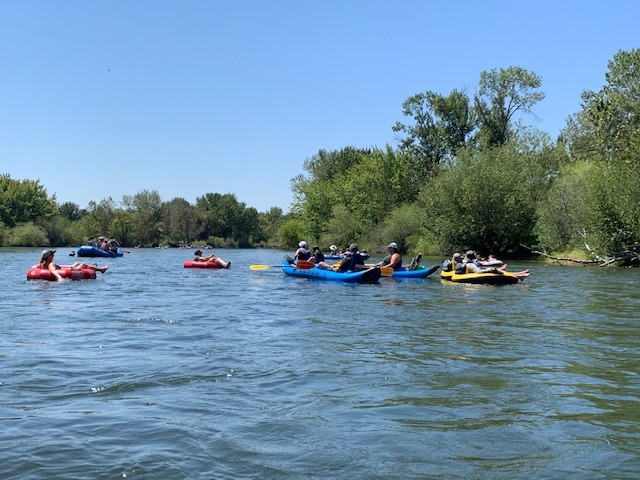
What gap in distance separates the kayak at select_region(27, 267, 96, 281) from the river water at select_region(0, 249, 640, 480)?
6992 mm

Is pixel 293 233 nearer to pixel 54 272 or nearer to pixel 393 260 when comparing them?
pixel 393 260

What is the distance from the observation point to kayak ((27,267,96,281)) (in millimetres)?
20312

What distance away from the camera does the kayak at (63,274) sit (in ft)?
66.6

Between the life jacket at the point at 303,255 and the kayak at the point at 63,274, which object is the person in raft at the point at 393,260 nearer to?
the life jacket at the point at 303,255

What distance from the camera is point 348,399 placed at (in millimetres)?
6668

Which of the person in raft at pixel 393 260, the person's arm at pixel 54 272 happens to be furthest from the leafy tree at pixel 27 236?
the person in raft at pixel 393 260

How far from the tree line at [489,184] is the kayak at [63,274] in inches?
887

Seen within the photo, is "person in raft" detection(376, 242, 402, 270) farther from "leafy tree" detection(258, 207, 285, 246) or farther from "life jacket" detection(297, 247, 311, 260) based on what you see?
"leafy tree" detection(258, 207, 285, 246)

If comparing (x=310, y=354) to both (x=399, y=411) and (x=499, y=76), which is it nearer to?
(x=399, y=411)

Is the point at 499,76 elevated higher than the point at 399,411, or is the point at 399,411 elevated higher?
the point at 499,76

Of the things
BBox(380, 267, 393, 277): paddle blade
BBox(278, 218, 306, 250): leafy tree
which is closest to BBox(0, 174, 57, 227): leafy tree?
BBox(278, 218, 306, 250): leafy tree

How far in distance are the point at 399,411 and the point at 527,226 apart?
38.4 m

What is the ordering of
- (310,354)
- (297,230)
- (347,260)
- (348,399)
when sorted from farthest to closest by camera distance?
(297,230)
(347,260)
(310,354)
(348,399)

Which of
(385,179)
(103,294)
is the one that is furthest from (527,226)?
(103,294)
